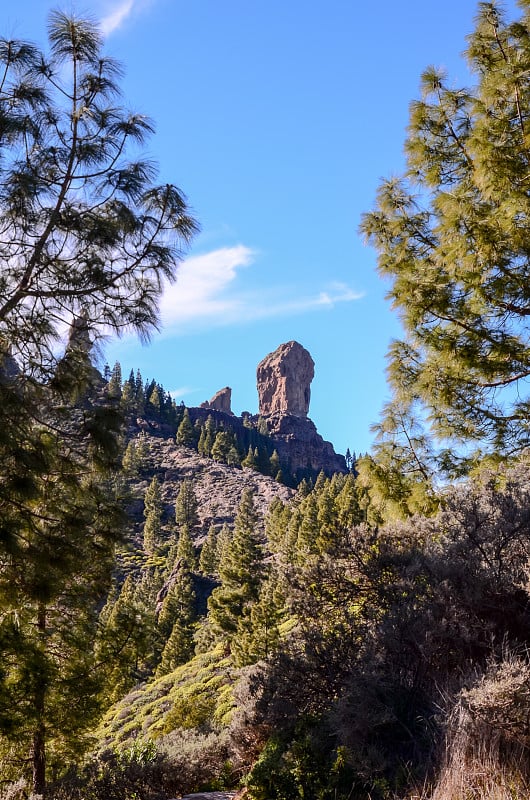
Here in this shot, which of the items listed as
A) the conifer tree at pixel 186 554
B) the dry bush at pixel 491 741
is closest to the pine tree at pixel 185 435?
the conifer tree at pixel 186 554

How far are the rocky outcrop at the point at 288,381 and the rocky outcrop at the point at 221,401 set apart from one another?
36.2 ft

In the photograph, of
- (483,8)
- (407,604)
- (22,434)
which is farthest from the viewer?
(483,8)

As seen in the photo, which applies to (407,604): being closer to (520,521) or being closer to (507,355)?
(520,521)

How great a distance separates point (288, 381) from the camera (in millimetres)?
173750

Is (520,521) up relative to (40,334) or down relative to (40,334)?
down

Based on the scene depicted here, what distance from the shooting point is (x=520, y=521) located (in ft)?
21.6

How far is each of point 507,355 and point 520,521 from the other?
6.74ft

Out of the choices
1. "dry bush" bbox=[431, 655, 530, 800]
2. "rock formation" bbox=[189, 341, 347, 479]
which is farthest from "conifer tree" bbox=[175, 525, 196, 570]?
"rock formation" bbox=[189, 341, 347, 479]

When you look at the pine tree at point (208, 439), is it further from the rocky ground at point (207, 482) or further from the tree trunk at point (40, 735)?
the tree trunk at point (40, 735)

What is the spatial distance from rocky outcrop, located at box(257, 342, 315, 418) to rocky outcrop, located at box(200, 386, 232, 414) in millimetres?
11041

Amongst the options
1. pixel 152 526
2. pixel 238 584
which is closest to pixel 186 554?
pixel 152 526

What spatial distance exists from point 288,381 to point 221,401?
73.6 ft

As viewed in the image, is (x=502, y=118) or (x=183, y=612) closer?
(x=502, y=118)

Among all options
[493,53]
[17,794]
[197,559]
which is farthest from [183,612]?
[493,53]
